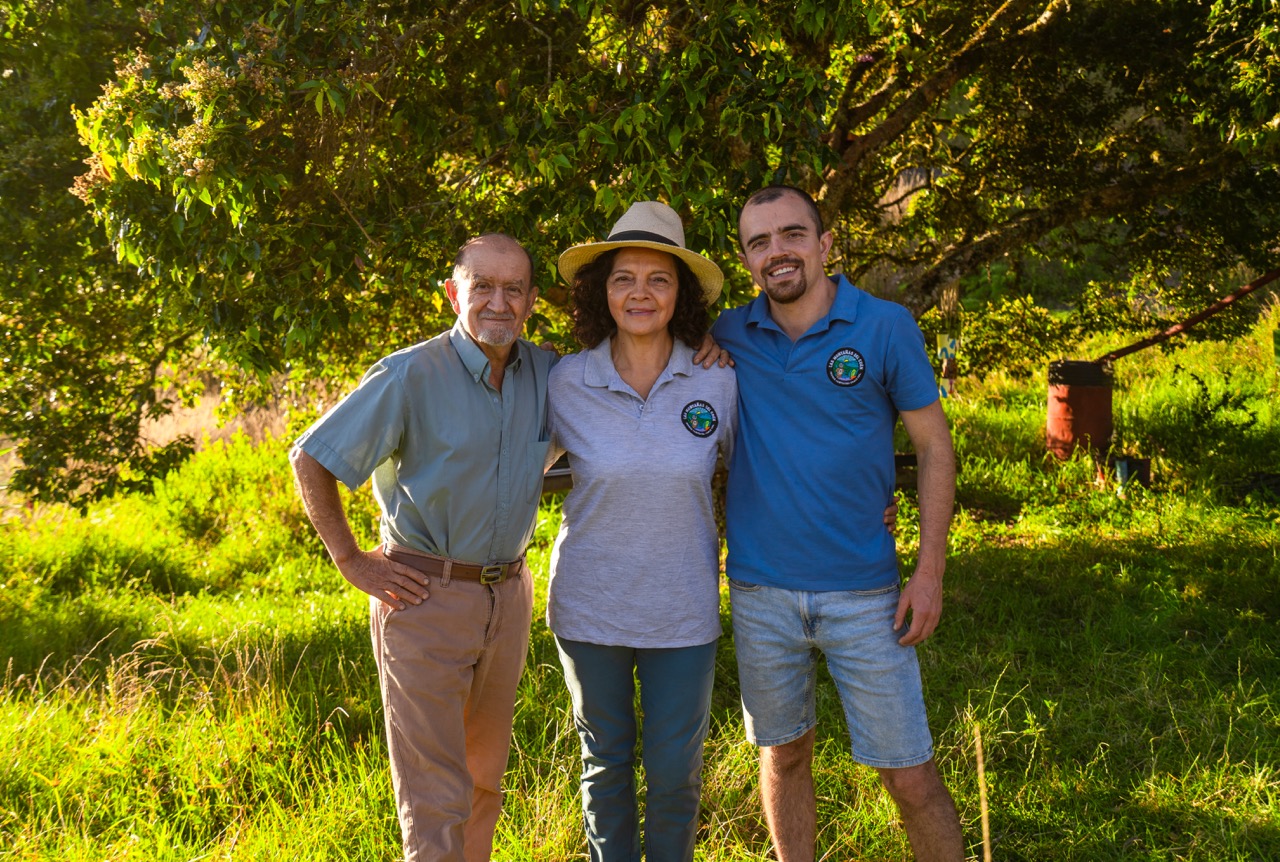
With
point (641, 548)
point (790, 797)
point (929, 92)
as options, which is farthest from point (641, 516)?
point (929, 92)

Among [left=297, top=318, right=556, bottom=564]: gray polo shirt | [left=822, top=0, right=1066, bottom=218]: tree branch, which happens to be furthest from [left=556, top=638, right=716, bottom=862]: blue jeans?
[left=822, top=0, right=1066, bottom=218]: tree branch

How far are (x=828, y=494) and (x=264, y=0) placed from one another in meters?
2.87

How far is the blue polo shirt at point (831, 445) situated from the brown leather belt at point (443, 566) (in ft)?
2.50

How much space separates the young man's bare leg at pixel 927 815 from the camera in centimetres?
290

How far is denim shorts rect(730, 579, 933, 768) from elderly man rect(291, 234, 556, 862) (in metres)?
0.75

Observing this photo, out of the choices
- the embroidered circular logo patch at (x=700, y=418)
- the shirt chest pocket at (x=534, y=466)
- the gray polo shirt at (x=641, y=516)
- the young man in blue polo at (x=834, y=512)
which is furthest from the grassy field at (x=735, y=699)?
the embroidered circular logo patch at (x=700, y=418)

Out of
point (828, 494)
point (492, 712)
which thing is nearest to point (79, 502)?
point (492, 712)

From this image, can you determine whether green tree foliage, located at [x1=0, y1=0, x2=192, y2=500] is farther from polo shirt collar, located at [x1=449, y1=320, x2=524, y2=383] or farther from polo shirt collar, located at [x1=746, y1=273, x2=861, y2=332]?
polo shirt collar, located at [x1=746, y1=273, x2=861, y2=332]

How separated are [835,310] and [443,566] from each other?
1.37m

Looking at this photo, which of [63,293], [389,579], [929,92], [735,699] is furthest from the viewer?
[929,92]

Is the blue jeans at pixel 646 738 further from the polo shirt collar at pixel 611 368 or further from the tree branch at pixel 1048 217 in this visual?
the tree branch at pixel 1048 217

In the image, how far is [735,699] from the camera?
4.81 meters

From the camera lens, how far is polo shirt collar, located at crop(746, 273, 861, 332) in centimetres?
298

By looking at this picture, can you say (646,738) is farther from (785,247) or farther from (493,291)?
(785,247)
